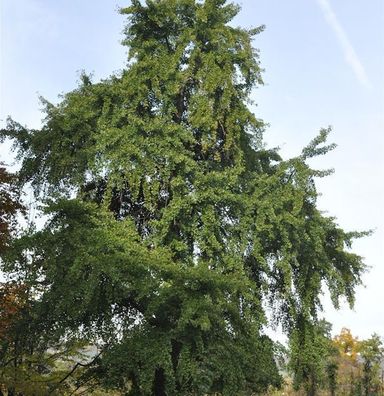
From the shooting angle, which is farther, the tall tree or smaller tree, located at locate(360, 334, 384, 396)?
smaller tree, located at locate(360, 334, 384, 396)

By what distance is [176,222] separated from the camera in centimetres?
1288

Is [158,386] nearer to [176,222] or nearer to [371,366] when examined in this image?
[176,222]

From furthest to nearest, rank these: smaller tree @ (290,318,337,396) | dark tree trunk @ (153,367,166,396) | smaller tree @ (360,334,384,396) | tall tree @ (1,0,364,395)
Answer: smaller tree @ (360,334,384,396), smaller tree @ (290,318,337,396), dark tree trunk @ (153,367,166,396), tall tree @ (1,0,364,395)

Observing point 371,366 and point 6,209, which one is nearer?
point 6,209

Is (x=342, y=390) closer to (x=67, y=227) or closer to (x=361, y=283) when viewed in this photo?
(x=361, y=283)

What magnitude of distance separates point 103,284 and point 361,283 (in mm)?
7002

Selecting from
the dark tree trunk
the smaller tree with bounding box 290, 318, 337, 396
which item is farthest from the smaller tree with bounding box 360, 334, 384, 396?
the dark tree trunk

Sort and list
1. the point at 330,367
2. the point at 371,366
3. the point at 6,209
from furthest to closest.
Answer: the point at 371,366, the point at 330,367, the point at 6,209

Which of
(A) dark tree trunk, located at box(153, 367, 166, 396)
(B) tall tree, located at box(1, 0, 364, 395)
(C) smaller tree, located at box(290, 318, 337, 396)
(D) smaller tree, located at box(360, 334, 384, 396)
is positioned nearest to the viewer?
(B) tall tree, located at box(1, 0, 364, 395)

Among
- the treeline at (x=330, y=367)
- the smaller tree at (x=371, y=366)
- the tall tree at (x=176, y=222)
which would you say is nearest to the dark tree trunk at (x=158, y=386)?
the tall tree at (x=176, y=222)

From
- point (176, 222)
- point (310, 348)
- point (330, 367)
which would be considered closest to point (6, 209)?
point (176, 222)

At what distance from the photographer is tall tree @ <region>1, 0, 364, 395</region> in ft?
33.6

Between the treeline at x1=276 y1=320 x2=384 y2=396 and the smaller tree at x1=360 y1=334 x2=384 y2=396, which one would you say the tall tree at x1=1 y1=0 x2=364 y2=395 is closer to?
the treeline at x1=276 y1=320 x2=384 y2=396

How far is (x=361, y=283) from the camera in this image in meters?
13.9
